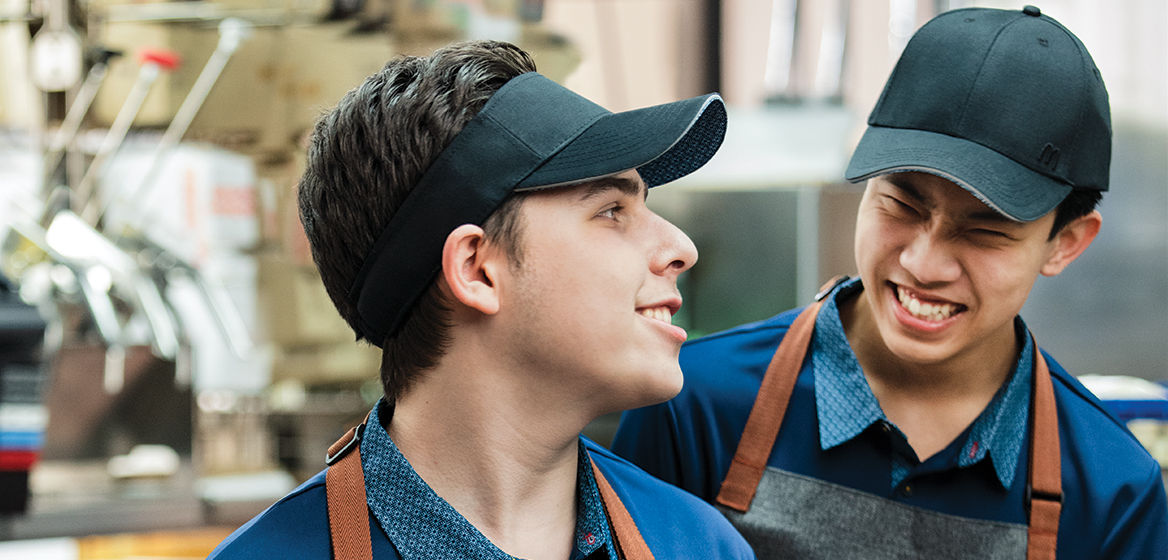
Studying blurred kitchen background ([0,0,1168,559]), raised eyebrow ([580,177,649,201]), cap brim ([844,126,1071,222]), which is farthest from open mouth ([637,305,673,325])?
blurred kitchen background ([0,0,1168,559])

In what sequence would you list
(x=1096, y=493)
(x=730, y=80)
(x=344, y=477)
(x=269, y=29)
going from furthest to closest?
1. (x=730, y=80)
2. (x=269, y=29)
3. (x=1096, y=493)
4. (x=344, y=477)

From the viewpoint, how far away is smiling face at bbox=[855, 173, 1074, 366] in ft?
4.37

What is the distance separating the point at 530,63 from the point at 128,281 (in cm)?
194

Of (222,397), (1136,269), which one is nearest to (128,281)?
(222,397)

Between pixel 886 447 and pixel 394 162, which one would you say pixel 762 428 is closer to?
pixel 886 447

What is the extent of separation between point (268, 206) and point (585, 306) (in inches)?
90.1

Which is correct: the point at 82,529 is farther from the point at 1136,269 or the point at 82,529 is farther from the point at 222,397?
the point at 1136,269

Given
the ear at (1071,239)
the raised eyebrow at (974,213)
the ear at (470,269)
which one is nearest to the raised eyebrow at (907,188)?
the raised eyebrow at (974,213)

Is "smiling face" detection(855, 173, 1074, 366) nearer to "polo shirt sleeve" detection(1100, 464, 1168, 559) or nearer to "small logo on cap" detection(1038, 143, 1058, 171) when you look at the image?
"small logo on cap" detection(1038, 143, 1058, 171)

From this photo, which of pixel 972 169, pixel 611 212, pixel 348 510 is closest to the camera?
pixel 348 510

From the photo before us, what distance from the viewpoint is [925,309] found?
1.35m

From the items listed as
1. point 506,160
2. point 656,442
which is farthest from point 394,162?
point 656,442

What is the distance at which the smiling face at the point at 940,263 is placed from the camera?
1331mm

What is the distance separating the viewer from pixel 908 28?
3588mm
